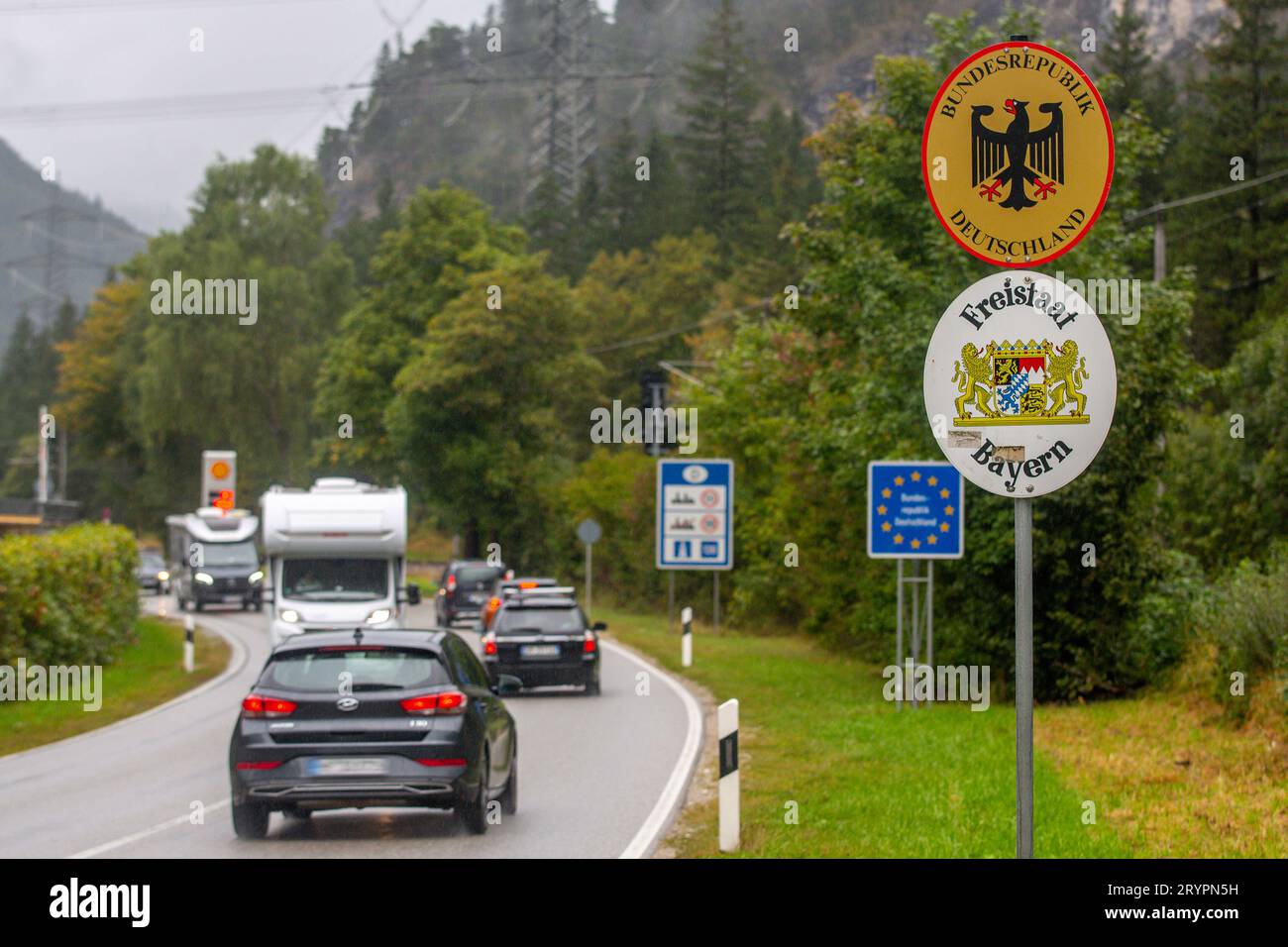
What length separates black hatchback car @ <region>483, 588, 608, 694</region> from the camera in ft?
90.2

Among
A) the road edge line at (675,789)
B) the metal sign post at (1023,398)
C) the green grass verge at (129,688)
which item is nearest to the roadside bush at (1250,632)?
the road edge line at (675,789)

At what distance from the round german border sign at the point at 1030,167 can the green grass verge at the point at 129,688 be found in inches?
639

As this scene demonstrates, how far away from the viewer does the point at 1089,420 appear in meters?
6.02

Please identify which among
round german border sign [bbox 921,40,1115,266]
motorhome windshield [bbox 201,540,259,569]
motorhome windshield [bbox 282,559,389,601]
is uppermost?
round german border sign [bbox 921,40,1115,266]

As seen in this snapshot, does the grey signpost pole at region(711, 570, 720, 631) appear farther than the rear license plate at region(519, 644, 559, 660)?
Yes

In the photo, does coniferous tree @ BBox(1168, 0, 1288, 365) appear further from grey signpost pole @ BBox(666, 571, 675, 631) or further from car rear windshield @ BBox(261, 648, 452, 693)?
car rear windshield @ BBox(261, 648, 452, 693)

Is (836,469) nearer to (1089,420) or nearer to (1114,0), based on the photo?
(1089,420)

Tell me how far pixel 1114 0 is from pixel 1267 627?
112173 mm

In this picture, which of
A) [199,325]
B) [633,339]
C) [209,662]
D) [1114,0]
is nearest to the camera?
[209,662]

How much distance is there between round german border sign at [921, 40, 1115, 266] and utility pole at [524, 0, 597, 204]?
8154 cm

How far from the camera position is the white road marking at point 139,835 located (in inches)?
458

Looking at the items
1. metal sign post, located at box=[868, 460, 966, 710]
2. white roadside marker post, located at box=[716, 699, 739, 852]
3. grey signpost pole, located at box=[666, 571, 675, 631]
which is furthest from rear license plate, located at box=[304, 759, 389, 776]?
grey signpost pole, located at box=[666, 571, 675, 631]

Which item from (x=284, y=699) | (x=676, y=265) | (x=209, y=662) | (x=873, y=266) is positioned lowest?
(x=209, y=662)
